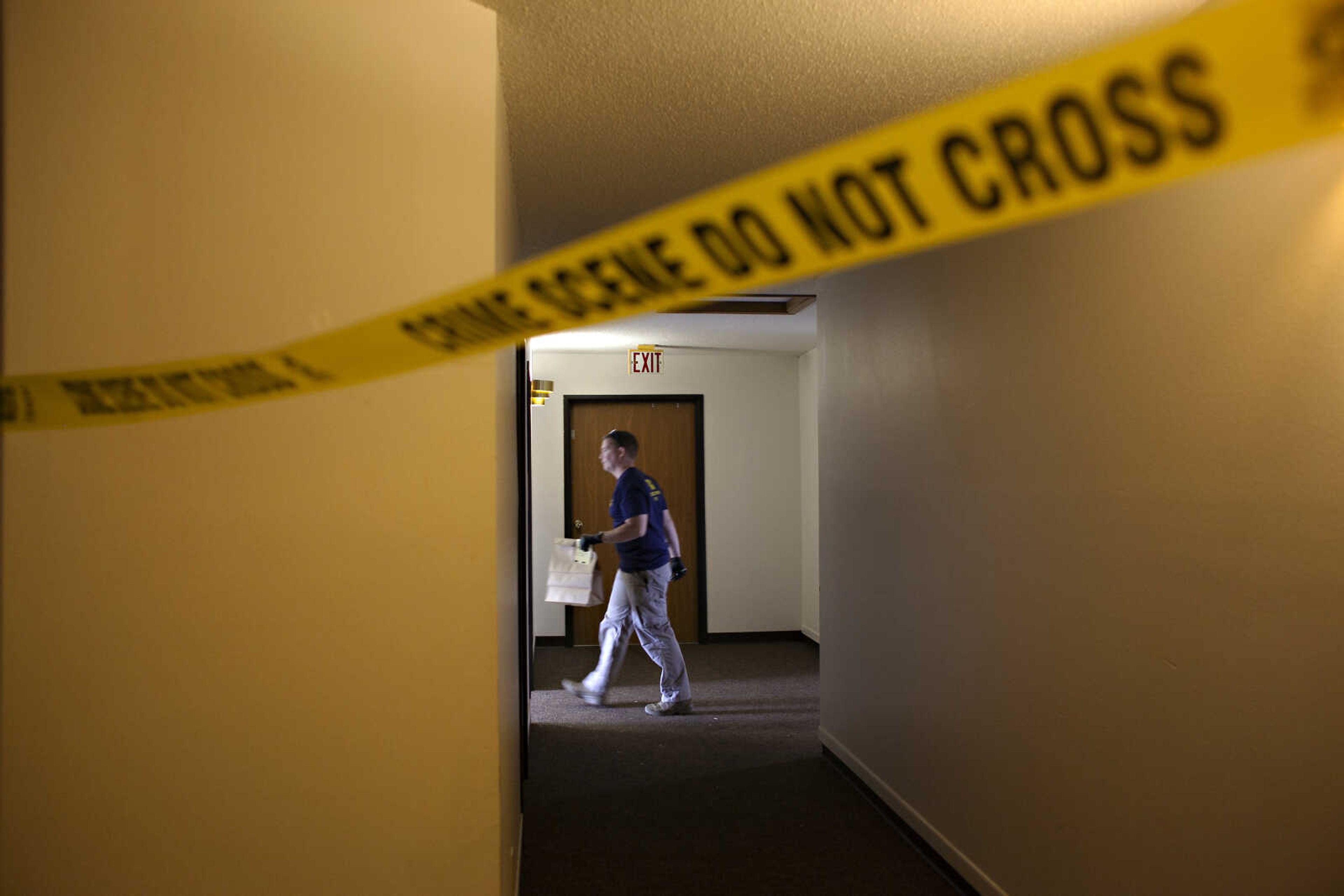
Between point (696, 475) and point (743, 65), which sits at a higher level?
point (743, 65)

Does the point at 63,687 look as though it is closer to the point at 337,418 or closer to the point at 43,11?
the point at 337,418

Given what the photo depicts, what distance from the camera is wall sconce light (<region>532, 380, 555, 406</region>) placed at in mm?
7043

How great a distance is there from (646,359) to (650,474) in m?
1.12

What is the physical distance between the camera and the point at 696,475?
757cm

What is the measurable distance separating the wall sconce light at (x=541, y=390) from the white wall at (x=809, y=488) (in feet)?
6.56

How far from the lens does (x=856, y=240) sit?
61 centimetres

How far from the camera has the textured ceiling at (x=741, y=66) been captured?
2033 mm

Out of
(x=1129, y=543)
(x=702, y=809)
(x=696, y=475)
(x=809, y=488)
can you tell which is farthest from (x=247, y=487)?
(x=809, y=488)

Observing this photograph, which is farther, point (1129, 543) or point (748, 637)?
point (748, 637)

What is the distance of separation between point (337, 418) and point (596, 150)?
1608 millimetres

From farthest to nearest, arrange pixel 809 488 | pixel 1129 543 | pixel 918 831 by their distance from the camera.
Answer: pixel 809 488
pixel 918 831
pixel 1129 543

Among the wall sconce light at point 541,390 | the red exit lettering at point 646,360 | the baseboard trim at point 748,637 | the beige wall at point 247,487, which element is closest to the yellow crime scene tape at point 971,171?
the beige wall at point 247,487

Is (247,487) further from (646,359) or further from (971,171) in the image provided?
(646,359)

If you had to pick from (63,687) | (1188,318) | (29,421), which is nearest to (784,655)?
(1188,318)
